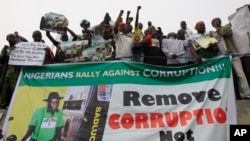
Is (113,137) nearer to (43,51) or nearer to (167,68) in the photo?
(167,68)

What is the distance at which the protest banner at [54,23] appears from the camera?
8.77 metres

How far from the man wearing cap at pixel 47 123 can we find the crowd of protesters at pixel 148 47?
1.01 meters

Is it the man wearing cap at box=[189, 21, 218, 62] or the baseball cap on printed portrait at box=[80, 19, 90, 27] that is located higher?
the baseball cap on printed portrait at box=[80, 19, 90, 27]

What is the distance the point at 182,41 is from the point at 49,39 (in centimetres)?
261

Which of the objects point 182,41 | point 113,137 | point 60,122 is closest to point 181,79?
point 182,41

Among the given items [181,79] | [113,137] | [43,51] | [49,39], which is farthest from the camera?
[49,39]

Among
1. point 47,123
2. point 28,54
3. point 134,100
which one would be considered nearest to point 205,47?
point 134,100

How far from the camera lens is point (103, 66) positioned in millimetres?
8062

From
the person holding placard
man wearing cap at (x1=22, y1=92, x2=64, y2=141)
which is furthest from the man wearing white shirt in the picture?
the person holding placard

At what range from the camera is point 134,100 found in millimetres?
7691

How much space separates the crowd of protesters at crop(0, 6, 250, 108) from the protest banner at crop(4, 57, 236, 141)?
289mm

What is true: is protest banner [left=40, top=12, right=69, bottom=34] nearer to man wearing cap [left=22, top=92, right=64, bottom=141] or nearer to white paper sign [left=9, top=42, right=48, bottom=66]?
white paper sign [left=9, top=42, right=48, bottom=66]

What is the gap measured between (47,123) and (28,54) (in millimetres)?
1448

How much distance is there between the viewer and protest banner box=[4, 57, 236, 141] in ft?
24.3
